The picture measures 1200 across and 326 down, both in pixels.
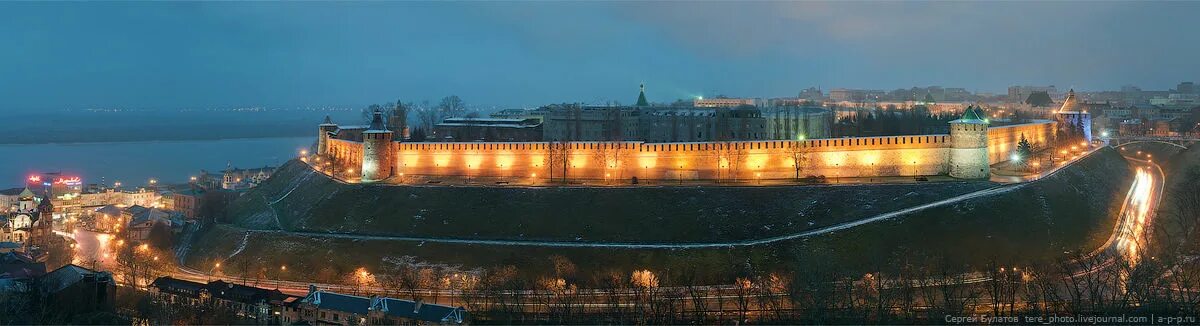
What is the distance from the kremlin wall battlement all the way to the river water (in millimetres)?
49103

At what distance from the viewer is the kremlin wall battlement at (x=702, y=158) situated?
4422 centimetres

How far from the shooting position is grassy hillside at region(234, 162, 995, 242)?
38.4 metres

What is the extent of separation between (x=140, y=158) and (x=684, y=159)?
93.3 meters

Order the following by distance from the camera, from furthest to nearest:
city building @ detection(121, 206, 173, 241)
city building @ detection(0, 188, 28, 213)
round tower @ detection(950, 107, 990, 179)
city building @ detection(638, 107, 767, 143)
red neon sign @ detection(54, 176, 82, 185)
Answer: red neon sign @ detection(54, 176, 82, 185)
city building @ detection(0, 188, 28, 213)
city building @ detection(638, 107, 767, 143)
city building @ detection(121, 206, 173, 241)
round tower @ detection(950, 107, 990, 179)

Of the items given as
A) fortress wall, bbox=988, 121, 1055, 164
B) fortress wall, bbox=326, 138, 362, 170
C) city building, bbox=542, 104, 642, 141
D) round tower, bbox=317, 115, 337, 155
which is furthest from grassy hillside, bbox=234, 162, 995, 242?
city building, bbox=542, 104, 642, 141

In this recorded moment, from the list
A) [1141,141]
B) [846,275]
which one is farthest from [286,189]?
[1141,141]

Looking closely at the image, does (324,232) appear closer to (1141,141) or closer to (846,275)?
(846,275)

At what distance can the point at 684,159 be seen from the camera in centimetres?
4612

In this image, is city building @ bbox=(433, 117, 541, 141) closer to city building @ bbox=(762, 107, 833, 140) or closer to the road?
city building @ bbox=(762, 107, 833, 140)

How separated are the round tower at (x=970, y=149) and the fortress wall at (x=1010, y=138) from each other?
4.60 m

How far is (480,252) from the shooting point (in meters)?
36.7

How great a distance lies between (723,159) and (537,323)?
1986 centimetres

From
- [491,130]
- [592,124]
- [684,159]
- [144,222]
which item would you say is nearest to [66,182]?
[144,222]

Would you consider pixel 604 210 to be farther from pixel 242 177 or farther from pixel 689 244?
pixel 242 177
